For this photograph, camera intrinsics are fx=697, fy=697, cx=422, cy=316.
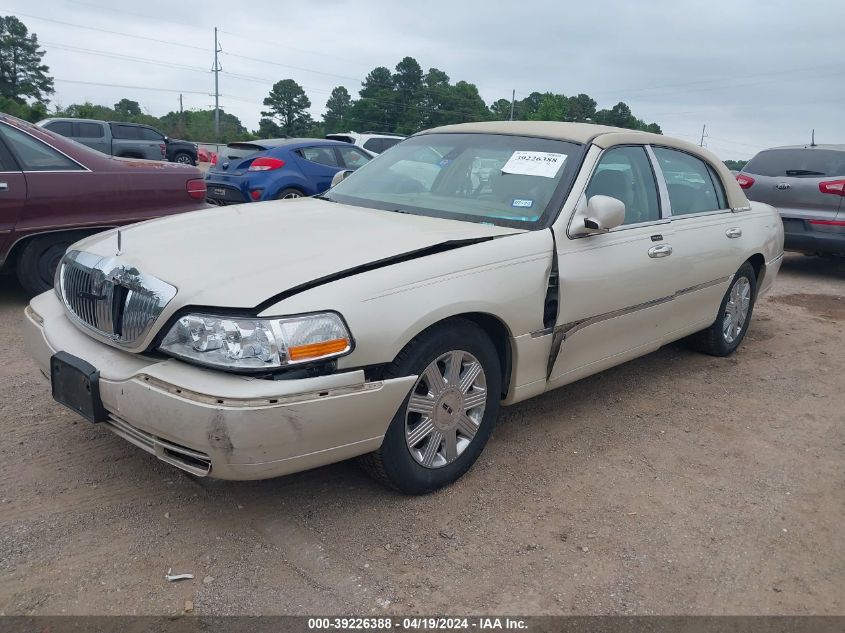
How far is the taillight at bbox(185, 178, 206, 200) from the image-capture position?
636cm

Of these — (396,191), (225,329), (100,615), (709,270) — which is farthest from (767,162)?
(100,615)

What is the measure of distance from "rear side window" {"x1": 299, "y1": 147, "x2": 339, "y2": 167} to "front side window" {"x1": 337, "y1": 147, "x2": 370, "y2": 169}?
8.2 inches

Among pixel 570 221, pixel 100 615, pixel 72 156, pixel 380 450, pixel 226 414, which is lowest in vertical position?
pixel 100 615

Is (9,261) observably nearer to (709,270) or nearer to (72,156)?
(72,156)

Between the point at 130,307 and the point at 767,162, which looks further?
the point at 767,162

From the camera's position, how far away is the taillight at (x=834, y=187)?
8.28 metres

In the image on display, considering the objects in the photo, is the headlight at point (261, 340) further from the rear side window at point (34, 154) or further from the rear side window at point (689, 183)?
the rear side window at point (34, 154)

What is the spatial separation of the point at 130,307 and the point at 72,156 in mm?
3673

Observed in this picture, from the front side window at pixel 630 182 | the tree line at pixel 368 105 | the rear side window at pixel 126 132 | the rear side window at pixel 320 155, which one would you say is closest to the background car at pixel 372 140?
the rear side window at pixel 320 155

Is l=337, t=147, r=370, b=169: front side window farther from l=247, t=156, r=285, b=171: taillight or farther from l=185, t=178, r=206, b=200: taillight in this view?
l=185, t=178, r=206, b=200: taillight

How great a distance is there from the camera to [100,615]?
2.27 metres

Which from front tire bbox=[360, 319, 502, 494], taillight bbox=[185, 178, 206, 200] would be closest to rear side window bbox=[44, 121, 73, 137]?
taillight bbox=[185, 178, 206, 200]


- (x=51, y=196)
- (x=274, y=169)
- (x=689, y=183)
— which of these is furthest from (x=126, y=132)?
(x=689, y=183)

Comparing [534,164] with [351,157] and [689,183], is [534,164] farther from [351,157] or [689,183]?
[351,157]
